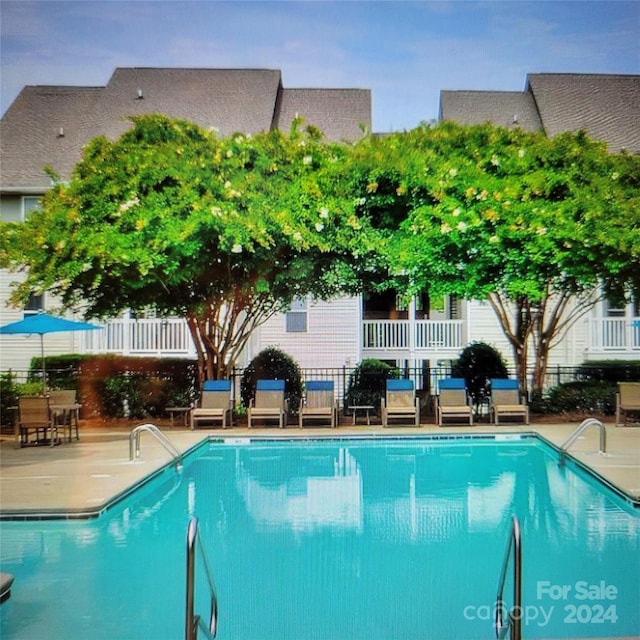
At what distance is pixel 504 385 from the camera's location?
1479cm

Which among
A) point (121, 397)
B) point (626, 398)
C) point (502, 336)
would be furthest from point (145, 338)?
point (626, 398)

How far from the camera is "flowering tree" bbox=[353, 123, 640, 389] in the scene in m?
13.3

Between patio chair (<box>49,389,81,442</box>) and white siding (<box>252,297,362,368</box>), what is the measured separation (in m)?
7.74

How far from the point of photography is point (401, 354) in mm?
19406

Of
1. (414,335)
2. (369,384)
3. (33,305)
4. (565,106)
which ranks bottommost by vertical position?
(369,384)

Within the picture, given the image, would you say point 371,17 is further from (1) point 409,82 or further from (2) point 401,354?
(2) point 401,354

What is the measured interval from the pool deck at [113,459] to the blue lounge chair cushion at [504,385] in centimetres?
88

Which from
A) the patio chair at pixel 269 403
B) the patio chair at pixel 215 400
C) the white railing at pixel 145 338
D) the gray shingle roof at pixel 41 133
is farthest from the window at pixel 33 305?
the patio chair at pixel 269 403

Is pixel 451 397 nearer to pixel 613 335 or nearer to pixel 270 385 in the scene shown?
pixel 270 385

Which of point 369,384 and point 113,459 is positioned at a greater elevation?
point 369,384

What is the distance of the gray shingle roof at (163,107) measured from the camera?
68.4ft

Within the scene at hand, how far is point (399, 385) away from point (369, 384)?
4.47 ft

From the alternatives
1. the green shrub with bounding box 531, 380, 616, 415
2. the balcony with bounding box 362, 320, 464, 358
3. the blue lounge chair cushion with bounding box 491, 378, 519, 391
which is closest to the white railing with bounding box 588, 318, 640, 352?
the balcony with bounding box 362, 320, 464, 358

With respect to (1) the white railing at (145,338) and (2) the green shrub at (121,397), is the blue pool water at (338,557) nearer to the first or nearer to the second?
(2) the green shrub at (121,397)
